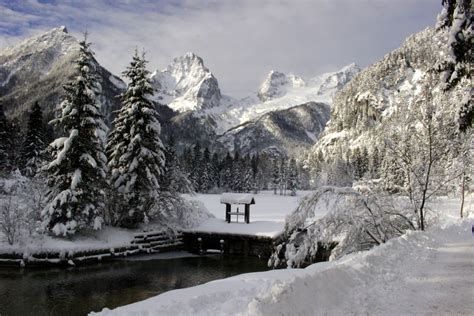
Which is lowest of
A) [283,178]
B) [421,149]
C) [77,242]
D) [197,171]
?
[77,242]

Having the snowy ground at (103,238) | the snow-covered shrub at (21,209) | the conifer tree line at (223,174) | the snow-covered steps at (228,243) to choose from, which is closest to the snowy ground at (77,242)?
the snowy ground at (103,238)

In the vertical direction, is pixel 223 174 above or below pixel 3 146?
below

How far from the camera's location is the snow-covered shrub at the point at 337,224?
54.0ft

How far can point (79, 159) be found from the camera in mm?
26812

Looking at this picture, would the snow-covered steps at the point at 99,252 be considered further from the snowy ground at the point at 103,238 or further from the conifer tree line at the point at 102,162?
the conifer tree line at the point at 102,162

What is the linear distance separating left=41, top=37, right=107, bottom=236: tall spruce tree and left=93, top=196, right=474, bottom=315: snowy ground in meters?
17.5

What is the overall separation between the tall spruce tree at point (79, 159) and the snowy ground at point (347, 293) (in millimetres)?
17469

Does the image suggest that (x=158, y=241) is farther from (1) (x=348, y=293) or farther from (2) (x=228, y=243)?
(1) (x=348, y=293)

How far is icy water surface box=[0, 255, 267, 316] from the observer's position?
17422mm

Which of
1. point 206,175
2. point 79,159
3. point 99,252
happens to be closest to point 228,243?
point 99,252

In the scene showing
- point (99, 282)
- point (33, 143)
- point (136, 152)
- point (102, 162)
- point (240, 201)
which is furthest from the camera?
point (33, 143)

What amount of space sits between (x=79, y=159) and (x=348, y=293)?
2177 cm

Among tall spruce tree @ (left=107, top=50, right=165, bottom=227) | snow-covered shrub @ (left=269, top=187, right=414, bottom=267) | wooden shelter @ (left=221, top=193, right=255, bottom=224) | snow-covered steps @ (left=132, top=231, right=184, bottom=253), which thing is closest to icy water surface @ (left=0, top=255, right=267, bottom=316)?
snow-covered steps @ (left=132, top=231, right=184, bottom=253)

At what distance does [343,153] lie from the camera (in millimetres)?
197875
